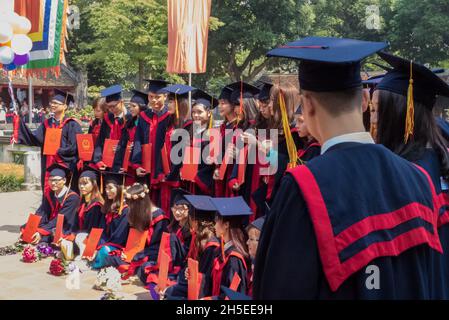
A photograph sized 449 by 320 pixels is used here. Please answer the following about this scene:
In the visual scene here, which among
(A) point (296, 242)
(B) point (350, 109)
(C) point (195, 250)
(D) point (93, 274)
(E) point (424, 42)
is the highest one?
(E) point (424, 42)

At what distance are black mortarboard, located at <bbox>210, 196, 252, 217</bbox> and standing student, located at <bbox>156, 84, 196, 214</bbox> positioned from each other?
1738mm

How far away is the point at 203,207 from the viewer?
483cm

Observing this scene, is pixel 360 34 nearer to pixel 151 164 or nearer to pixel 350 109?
pixel 151 164

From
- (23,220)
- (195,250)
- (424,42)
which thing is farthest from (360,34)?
(195,250)

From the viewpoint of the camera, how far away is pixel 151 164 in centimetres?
671

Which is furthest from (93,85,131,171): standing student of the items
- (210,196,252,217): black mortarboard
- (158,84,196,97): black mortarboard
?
(210,196,252,217): black mortarboard

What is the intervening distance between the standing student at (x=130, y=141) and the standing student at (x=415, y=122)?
4.63m

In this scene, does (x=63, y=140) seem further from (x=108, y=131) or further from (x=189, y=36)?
(x=189, y=36)

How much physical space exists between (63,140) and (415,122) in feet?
19.2

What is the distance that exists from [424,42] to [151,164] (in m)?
25.4

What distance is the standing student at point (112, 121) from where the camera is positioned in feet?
23.1

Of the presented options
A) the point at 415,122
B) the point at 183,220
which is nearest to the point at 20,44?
the point at 183,220

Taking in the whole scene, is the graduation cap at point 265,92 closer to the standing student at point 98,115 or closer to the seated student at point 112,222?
the seated student at point 112,222

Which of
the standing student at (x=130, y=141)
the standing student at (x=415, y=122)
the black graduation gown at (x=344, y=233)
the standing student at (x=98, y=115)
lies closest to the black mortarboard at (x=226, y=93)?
the standing student at (x=130, y=141)
